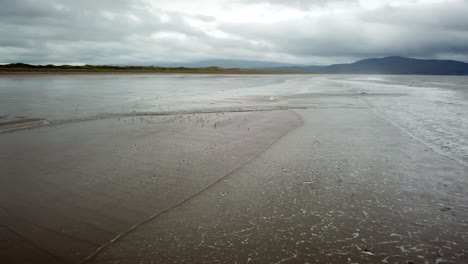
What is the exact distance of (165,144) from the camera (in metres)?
10.5

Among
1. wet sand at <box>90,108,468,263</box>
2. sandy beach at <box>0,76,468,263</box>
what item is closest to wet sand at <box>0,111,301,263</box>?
sandy beach at <box>0,76,468,263</box>

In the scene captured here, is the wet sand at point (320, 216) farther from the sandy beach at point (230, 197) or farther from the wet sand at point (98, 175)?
the wet sand at point (98, 175)

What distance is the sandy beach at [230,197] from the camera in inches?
178

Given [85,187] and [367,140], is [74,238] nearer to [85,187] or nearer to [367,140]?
[85,187]

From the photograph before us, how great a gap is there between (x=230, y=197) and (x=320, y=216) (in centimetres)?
187

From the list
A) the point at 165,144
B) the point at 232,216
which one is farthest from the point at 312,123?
the point at 232,216

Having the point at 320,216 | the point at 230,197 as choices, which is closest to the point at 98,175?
the point at 230,197

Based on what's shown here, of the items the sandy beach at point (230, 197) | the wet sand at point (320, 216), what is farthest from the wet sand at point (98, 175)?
the wet sand at point (320, 216)

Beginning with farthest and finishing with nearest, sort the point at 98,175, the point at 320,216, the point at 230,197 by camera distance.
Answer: the point at 98,175 → the point at 230,197 → the point at 320,216

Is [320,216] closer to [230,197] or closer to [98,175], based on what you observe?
[230,197]

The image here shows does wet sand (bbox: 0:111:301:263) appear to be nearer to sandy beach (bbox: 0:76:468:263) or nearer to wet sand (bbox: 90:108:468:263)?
sandy beach (bbox: 0:76:468:263)

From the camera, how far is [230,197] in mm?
6371

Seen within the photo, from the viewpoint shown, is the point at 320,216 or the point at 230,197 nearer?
the point at 320,216

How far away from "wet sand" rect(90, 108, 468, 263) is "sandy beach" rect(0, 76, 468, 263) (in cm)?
2
